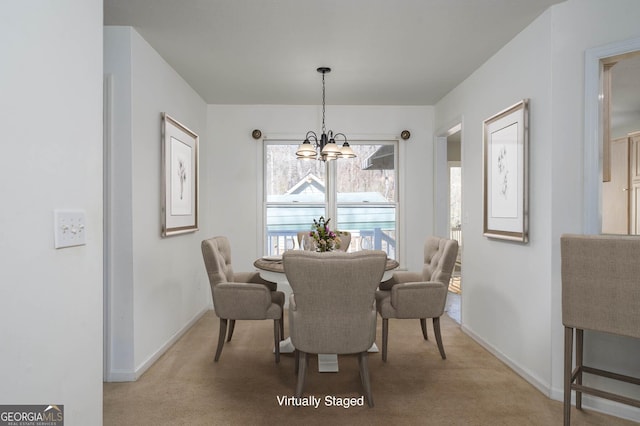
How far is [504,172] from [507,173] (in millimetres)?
51

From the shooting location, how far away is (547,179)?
2.45 metres

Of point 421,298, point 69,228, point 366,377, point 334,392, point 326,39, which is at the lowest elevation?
point 334,392

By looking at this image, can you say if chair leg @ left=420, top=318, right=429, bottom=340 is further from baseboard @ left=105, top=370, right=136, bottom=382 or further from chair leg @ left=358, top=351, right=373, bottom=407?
baseboard @ left=105, top=370, right=136, bottom=382

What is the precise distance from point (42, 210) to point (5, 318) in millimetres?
334

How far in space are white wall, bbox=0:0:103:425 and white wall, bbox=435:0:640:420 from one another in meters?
2.55

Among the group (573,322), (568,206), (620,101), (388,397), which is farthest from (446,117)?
(388,397)

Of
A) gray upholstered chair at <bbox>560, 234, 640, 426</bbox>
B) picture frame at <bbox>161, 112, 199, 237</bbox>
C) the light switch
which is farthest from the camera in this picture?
picture frame at <bbox>161, 112, 199, 237</bbox>

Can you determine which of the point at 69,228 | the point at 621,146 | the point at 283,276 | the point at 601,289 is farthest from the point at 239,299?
the point at 621,146

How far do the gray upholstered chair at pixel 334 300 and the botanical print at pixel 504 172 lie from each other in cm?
138

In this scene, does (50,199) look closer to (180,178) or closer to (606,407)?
(180,178)

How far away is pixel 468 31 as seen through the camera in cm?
277

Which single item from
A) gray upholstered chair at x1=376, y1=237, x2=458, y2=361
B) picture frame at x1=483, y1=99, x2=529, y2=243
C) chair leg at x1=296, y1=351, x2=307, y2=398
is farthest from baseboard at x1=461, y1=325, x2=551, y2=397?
chair leg at x1=296, y1=351, x2=307, y2=398

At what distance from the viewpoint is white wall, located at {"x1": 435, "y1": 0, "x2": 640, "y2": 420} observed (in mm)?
2256

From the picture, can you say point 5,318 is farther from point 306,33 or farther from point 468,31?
point 468,31
